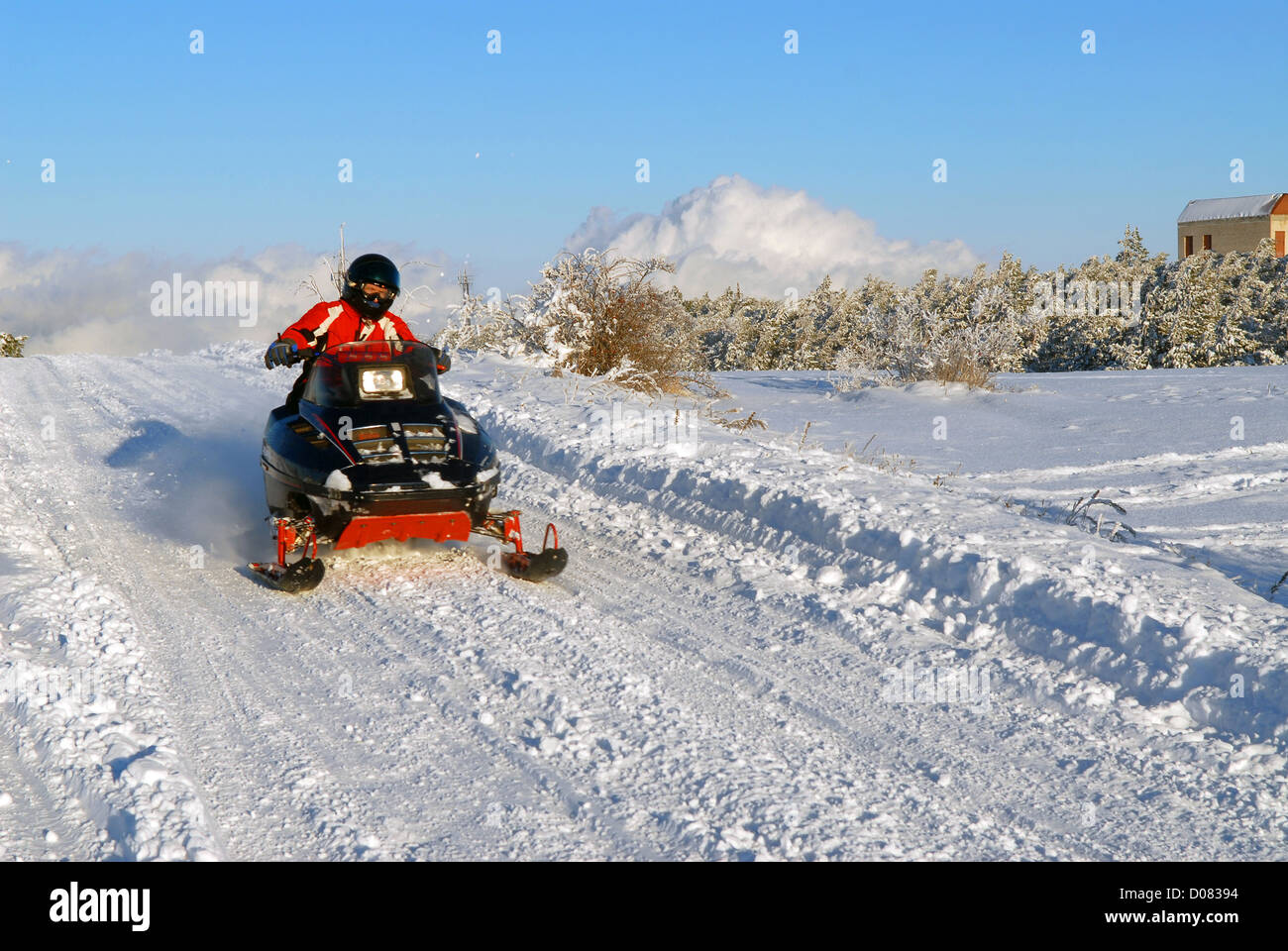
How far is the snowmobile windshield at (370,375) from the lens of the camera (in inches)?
263

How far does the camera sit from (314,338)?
24.3 feet

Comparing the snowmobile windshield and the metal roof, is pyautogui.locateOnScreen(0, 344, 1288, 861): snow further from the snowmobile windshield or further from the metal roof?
the metal roof

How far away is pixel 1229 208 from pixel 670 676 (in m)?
70.8

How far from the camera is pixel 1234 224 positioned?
62094mm

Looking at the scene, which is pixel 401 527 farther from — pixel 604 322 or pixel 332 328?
pixel 604 322

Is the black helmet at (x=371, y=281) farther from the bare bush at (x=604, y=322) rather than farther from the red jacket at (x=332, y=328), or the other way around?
the bare bush at (x=604, y=322)

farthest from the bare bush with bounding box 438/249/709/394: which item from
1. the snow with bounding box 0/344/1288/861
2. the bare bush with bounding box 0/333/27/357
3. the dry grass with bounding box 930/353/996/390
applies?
the bare bush with bounding box 0/333/27/357

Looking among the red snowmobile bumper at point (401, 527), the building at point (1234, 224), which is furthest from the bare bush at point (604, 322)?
the building at point (1234, 224)

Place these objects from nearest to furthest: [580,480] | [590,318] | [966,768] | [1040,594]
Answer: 1. [966,768]
2. [1040,594]
3. [580,480]
4. [590,318]

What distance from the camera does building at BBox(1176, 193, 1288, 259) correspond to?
61.1m

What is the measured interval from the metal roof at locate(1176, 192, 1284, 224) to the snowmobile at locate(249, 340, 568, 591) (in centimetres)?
6723
